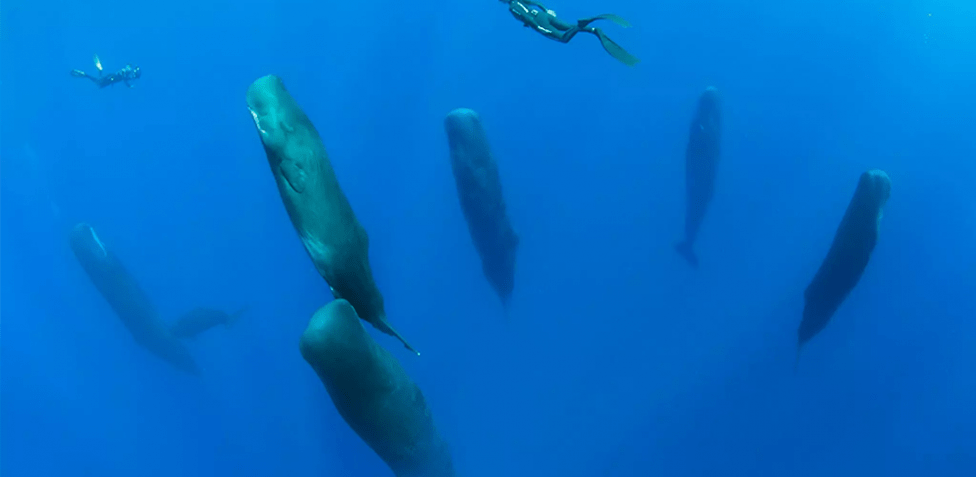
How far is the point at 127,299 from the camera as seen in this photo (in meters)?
8.26

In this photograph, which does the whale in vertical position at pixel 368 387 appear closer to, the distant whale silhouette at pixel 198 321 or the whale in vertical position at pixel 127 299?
the distant whale silhouette at pixel 198 321

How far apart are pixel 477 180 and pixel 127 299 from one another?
5723 mm

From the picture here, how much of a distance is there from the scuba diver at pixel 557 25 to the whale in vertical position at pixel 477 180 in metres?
2.98

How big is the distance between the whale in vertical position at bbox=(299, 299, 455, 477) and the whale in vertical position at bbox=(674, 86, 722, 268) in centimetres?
470

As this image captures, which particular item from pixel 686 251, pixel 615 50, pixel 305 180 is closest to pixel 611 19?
pixel 615 50

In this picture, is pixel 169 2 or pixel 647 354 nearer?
pixel 647 354

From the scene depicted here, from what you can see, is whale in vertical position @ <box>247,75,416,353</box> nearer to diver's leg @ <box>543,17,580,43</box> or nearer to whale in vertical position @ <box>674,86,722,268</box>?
diver's leg @ <box>543,17,580,43</box>

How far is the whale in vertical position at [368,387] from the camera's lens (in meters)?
2.46

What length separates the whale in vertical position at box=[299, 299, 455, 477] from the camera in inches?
97.0

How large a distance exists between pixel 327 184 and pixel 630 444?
16.7 feet

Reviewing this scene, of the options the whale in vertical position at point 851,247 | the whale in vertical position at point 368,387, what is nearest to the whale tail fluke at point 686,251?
the whale in vertical position at point 851,247

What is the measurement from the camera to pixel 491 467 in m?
6.38

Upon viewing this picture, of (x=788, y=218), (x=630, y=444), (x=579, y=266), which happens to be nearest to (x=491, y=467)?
(x=630, y=444)

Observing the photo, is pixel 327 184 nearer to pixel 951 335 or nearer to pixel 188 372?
pixel 188 372
